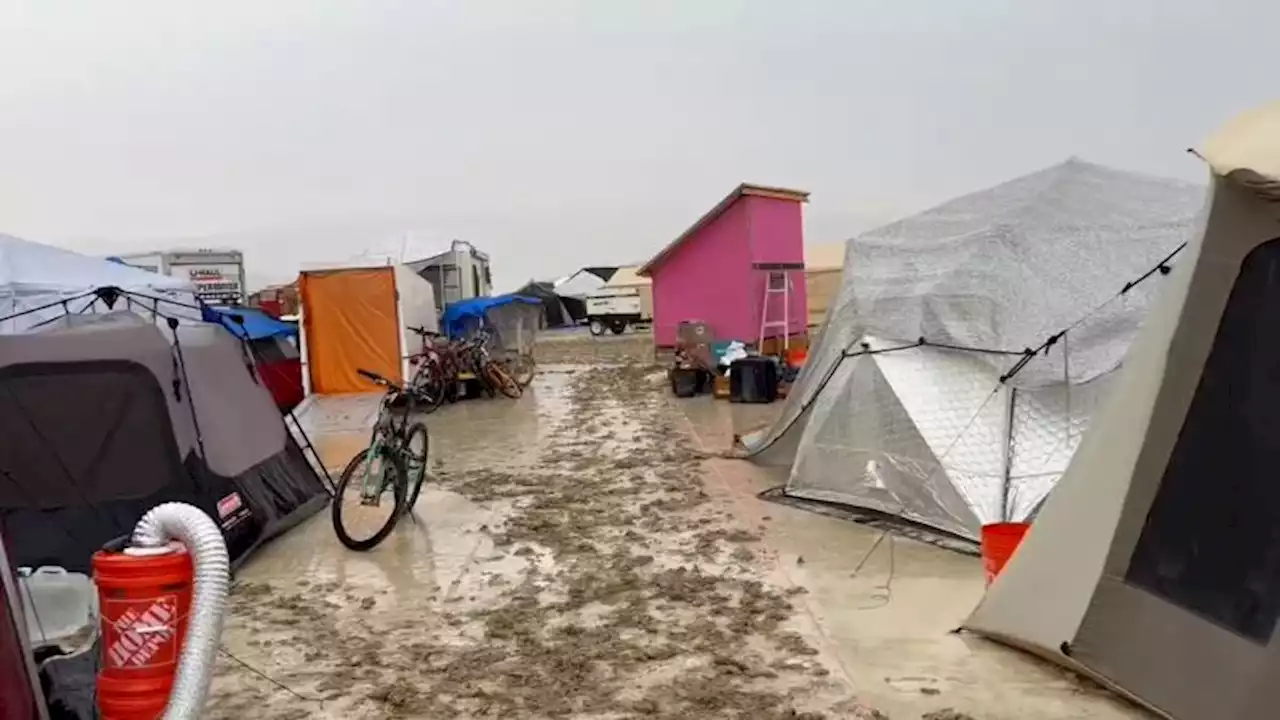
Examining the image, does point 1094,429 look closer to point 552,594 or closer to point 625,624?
point 625,624

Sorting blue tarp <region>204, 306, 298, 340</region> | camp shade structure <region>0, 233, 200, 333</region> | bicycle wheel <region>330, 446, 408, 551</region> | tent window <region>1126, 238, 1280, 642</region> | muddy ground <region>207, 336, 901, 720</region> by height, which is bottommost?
muddy ground <region>207, 336, 901, 720</region>

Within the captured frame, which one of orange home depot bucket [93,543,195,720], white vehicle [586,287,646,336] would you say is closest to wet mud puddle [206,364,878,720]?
orange home depot bucket [93,543,195,720]

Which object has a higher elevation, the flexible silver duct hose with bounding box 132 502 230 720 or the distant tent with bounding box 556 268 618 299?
the distant tent with bounding box 556 268 618 299

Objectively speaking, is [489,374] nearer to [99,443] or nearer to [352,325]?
[352,325]

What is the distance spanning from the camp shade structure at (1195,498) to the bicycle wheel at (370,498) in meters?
3.92

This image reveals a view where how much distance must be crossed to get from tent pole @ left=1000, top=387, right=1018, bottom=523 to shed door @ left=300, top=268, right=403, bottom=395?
10.4 meters

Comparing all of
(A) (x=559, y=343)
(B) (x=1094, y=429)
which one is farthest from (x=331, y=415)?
(A) (x=559, y=343)

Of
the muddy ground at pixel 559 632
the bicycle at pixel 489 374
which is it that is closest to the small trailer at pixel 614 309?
the bicycle at pixel 489 374

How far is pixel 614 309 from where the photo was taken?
32969mm

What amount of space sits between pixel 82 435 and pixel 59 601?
177 centimetres

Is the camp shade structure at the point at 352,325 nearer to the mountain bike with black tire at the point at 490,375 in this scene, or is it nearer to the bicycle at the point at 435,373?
the bicycle at the point at 435,373

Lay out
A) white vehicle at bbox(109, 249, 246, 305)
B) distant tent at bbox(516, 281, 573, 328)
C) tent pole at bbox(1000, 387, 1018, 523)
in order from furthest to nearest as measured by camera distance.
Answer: distant tent at bbox(516, 281, 573, 328) → white vehicle at bbox(109, 249, 246, 305) → tent pole at bbox(1000, 387, 1018, 523)

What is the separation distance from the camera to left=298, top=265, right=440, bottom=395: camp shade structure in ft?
49.7

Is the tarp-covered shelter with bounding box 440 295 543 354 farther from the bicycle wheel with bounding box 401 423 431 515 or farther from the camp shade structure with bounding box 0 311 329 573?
the camp shade structure with bounding box 0 311 329 573
